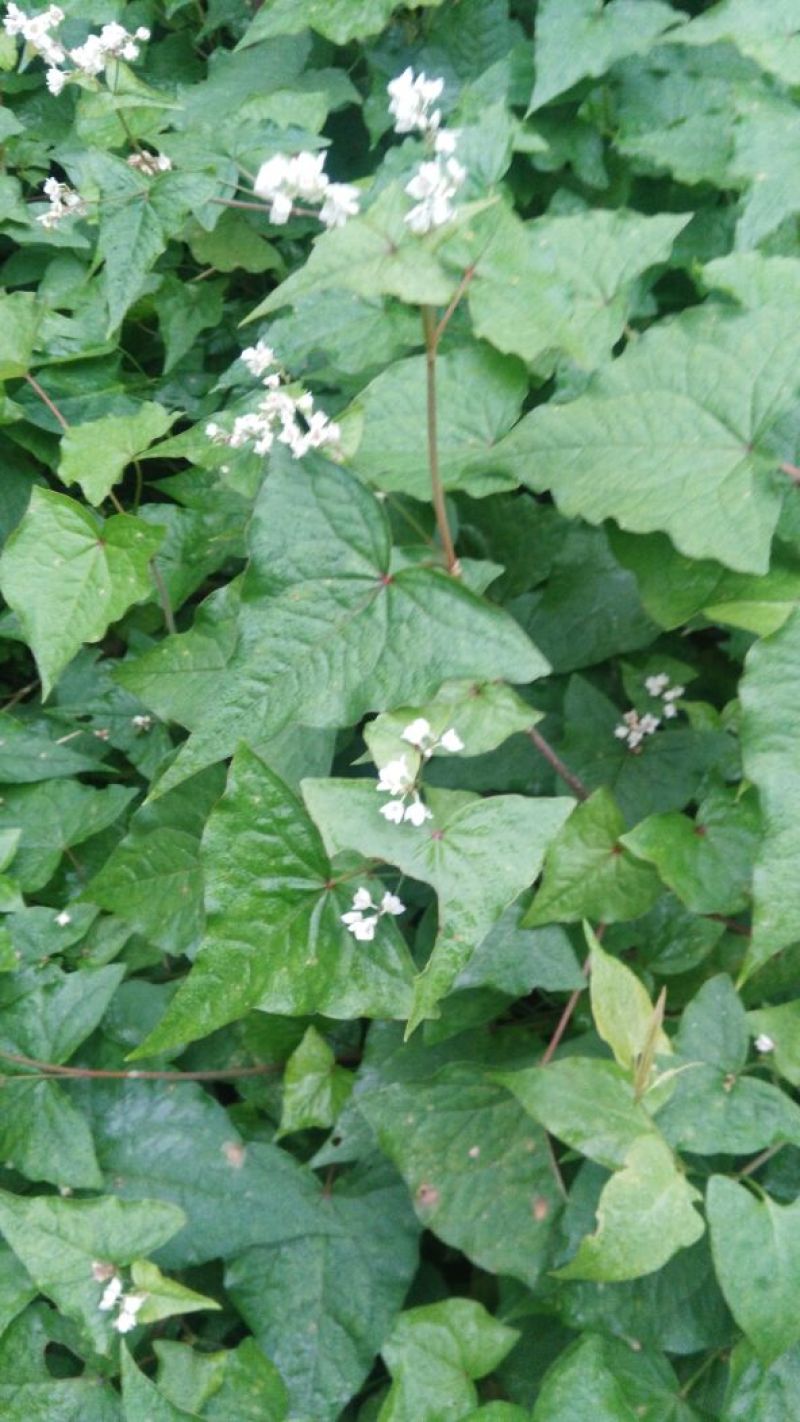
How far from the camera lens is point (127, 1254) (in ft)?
4.61

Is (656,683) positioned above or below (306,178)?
below

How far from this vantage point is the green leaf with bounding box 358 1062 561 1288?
143 cm

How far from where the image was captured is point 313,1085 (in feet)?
5.13

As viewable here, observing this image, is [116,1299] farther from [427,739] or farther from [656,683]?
[656,683]

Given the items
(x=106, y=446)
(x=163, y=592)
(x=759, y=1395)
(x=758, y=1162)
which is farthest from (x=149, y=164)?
(x=759, y=1395)

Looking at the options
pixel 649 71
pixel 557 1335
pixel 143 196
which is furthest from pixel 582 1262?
pixel 649 71

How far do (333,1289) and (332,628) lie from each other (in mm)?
967

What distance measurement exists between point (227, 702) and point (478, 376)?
570 mm

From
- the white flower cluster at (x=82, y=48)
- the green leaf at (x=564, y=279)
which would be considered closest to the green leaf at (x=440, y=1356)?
the green leaf at (x=564, y=279)

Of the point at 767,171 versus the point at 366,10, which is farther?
the point at 366,10

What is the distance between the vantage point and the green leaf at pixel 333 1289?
1507 mm

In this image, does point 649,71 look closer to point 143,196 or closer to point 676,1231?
point 143,196

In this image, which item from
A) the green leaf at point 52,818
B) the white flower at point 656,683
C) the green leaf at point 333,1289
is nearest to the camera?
the green leaf at point 333,1289

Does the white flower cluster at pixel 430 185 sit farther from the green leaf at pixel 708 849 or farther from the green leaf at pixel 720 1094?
the green leaf at pixel 720 1094
